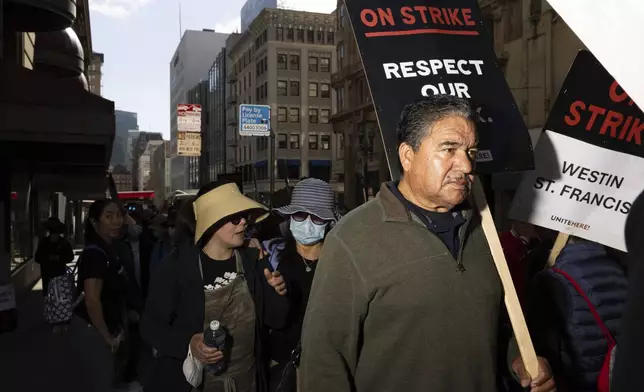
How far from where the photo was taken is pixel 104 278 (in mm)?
5402

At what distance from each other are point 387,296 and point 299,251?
8.17 ft

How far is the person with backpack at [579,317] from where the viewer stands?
292 centimetres

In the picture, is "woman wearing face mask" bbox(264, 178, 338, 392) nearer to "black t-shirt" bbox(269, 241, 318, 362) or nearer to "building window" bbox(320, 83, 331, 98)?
"black t-shirt" bbox(269, 241, 318, 362)

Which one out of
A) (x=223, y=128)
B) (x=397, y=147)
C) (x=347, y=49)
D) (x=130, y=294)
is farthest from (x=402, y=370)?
(x=223, y=128)

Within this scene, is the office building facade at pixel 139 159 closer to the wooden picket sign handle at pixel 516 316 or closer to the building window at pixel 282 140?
the building window at pixel 282 140

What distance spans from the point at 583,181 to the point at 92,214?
175 inches

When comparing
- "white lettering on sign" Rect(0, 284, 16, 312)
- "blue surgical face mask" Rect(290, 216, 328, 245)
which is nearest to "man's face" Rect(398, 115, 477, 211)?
"blue surgical face mask" Rect(290, 216, 328, 245)

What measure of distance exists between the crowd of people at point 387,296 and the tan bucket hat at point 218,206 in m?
0.01

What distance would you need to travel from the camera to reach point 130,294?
19.1 ft

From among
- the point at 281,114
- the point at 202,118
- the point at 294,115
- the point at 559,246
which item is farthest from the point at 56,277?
the point at 202,118

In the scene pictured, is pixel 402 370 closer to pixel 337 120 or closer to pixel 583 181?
pixel 583 181

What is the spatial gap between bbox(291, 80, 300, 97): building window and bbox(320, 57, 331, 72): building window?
334cm

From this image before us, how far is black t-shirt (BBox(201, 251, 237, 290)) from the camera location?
343cm

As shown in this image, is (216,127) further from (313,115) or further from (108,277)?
(108,277)
